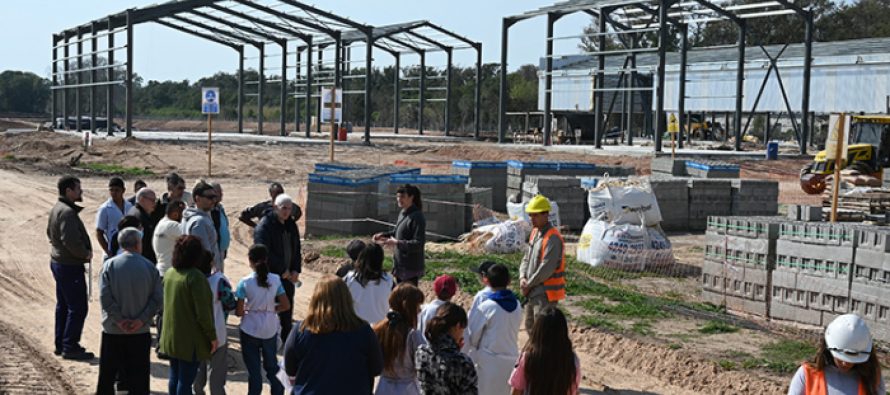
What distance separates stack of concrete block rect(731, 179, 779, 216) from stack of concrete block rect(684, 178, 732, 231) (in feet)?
0.48

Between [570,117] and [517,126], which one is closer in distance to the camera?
[570,117]

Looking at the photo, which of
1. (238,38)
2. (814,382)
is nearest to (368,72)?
(238,38)

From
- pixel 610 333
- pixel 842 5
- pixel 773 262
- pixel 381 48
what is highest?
pixel 842 5

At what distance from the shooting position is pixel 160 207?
34.0 ft

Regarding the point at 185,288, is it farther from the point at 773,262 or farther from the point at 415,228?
the point at 773,262

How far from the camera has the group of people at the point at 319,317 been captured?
18.3ft

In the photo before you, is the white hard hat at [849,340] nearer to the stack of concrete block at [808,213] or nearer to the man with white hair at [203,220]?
the man with white hair at [203,220]

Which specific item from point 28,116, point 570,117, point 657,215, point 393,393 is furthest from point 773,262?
point 28,116

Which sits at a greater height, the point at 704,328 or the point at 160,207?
the point at 160,207

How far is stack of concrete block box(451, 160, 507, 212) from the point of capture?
2273 cm

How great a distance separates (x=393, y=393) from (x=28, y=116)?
330 feet

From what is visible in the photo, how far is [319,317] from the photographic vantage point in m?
5.72

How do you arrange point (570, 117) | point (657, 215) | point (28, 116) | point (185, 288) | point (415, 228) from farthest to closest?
point (28, 116) → point (570, 117) → point (657, 215) → point (415, 228) → point (185, 288)

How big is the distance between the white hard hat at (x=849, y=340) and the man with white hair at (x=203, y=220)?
6068 mm
